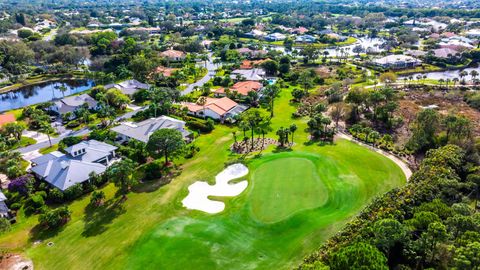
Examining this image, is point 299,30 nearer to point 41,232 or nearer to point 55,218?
point 55,218

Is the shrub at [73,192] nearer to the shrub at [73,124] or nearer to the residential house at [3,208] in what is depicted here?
the residential house at [3,208]

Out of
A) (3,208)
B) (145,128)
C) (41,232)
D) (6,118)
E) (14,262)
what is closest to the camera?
(14,262)

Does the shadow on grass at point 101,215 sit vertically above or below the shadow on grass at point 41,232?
above

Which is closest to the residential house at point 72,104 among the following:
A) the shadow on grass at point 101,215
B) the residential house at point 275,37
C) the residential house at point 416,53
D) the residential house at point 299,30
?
the shadow on grass at point 101,215

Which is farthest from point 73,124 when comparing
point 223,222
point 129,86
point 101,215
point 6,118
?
point 223,222

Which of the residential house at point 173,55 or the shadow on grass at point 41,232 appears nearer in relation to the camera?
the shadow on grass at point 41,232

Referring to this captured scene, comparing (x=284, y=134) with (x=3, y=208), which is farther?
(x=284, y=134)

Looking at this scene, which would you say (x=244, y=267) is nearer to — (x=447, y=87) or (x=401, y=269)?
(x=401, y=269)

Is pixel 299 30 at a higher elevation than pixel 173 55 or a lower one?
higher
